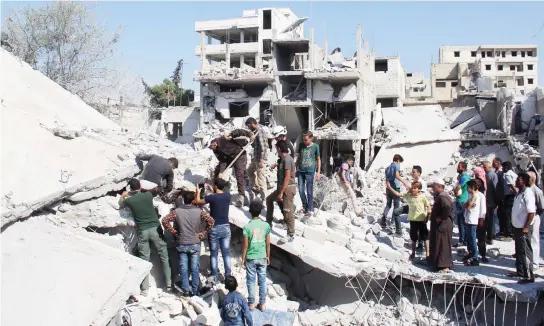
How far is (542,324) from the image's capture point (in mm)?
7277

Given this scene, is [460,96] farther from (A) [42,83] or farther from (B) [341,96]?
(A) [42,83]

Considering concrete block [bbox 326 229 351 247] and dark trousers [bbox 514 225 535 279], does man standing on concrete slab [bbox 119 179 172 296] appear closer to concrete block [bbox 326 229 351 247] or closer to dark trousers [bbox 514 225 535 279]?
concrete block [bbox 326 229 351 247]

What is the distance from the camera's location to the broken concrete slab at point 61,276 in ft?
18.1

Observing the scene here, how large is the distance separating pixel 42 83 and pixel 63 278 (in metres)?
5.70

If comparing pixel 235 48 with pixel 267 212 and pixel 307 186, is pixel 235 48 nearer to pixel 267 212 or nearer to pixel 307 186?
pixel 307 186

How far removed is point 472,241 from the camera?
803 centimetres

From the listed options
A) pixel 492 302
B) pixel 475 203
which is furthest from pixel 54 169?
pixel 492 302

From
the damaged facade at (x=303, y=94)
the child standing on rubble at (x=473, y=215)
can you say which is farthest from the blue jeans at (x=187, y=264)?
the damaged facade at (x=303, y=94)

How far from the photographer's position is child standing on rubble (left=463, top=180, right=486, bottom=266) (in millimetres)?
7910

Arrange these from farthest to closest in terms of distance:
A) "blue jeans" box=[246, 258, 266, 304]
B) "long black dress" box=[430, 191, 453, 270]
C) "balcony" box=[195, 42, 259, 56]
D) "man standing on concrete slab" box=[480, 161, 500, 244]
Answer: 1. "balcony" box=[195, 42, 259, 56]
2. "man standing on concrete slab" box=[480, 161, 500, 244]
3. "long black dress" box=[430, 191, 453, 270]
4. "blue jeans" box=[246, 258, 266, 304]

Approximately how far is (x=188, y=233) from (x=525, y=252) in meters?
5.07

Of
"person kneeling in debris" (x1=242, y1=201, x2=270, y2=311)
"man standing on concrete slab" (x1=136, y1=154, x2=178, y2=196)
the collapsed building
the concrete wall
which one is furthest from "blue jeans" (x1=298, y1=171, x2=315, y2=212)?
the concrete wall

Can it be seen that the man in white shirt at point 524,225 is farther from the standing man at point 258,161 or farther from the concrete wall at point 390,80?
the concrete wall at point 390,80

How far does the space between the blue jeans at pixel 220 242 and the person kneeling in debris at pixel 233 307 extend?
121 cm
